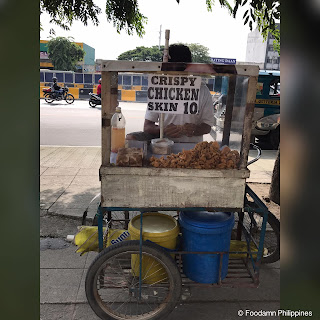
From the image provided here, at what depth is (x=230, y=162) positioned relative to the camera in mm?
2398

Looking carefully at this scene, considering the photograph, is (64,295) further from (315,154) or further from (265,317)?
(315,154)

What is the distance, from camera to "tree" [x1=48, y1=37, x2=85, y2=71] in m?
35.0

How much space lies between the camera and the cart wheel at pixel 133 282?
241 cm

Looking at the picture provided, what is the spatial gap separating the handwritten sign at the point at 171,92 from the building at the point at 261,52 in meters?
50.0

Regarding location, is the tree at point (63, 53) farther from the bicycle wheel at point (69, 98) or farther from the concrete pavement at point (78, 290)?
the concrete pavement at point (78, 290)

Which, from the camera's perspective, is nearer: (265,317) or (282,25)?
(282,25)

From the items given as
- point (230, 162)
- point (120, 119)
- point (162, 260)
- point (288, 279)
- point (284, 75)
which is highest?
point (284, 75)

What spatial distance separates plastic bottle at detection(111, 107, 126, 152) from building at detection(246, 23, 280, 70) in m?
50.2

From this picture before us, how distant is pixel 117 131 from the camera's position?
99.3 inches

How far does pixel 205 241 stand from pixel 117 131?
45.8 inches

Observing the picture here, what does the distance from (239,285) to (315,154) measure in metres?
1.53

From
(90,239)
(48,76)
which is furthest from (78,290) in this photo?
(48,76)

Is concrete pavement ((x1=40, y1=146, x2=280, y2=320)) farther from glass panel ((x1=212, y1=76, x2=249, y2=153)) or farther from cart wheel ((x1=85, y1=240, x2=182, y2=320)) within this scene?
glass panel ((x1=212, y1=76, x2=249, y2=153))

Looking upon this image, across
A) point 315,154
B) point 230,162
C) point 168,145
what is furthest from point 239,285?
point 315,154
